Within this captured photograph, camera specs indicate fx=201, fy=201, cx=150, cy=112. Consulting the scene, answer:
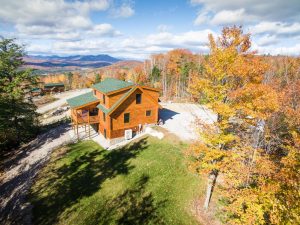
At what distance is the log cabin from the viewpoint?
28542 millimetres

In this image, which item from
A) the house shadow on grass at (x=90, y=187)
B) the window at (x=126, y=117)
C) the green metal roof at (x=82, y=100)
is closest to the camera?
the house shadow on grass at (x=90, y=187)

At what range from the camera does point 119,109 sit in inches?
1127

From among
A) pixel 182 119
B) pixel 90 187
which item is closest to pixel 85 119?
pixel 90 187

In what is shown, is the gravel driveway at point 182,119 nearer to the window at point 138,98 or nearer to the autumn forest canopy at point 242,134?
the window at point 138,98

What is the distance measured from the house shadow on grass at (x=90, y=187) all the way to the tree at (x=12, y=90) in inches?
407

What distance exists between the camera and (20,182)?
75.0ft

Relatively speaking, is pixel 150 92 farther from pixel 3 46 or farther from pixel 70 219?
pixel 3 46

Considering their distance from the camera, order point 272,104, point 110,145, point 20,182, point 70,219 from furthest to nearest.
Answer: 1. point 110,145
2. point 20,182
3. point 70,219
4. point 272,104

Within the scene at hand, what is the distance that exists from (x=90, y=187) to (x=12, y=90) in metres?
19.1

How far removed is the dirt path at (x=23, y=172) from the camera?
18531 millimetres

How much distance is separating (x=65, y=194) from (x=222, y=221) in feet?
49.2

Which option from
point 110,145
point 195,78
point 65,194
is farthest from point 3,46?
point 195,78

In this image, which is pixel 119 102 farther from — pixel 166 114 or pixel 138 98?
pixel 166 114

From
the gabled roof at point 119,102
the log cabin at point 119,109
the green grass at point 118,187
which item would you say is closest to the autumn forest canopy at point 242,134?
the green grass at point 118,187
